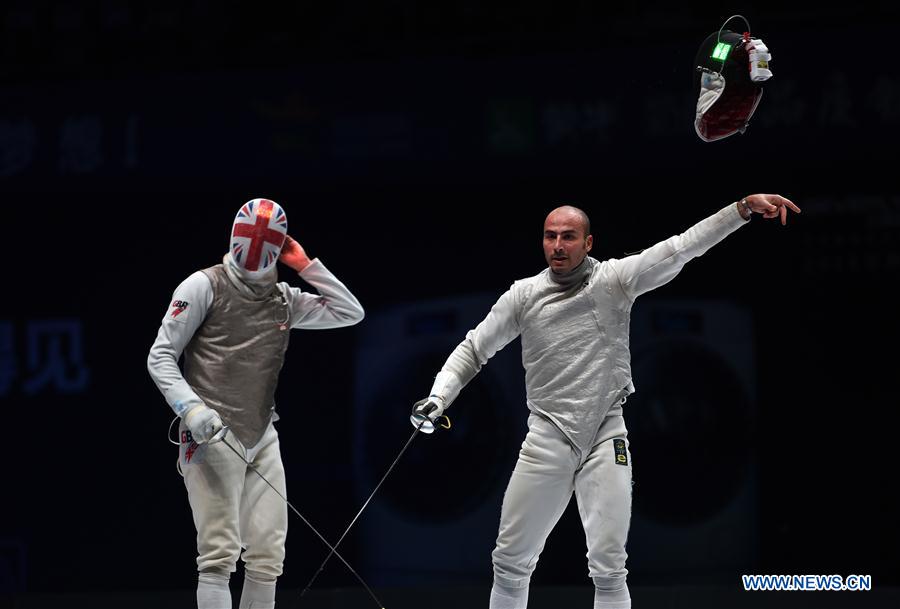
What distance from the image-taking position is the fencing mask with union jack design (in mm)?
3484

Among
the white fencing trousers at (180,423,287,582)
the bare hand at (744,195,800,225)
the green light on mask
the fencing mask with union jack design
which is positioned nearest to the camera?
the bare hand at (744,195,800,225)

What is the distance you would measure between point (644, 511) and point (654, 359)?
0.69 meters

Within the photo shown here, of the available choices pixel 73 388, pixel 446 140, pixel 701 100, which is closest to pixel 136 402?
pixel 73 388

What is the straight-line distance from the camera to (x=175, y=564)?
5.32 meters

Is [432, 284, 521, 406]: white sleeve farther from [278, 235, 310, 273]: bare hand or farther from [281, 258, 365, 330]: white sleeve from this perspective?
[278, 235, 310, 273]: bare hand

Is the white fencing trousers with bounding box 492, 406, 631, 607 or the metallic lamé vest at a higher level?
the metallic lamé vest

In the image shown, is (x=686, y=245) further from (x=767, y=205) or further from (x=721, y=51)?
(x=721, y=51)

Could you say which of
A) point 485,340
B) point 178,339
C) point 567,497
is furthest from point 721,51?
point 178,339

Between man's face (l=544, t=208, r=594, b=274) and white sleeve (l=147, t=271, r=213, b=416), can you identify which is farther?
man's face (l=544, t=208, r=594, b=274)

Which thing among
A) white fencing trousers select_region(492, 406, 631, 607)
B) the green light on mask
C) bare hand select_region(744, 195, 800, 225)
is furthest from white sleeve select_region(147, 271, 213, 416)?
the green light on mask

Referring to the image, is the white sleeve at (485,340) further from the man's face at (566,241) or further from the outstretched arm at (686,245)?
the outstretched arm at (686,245)

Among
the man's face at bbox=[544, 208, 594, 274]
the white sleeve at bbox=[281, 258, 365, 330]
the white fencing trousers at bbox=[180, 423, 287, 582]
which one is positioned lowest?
the white fencing trousers at bbox=[180, 423, 287, 582]

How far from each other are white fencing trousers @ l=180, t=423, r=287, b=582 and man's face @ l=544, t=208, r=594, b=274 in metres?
1.03

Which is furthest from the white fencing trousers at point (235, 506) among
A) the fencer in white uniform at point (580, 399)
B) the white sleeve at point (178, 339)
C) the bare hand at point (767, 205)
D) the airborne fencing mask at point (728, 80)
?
the airborne fencing mask at point (728, 80)
